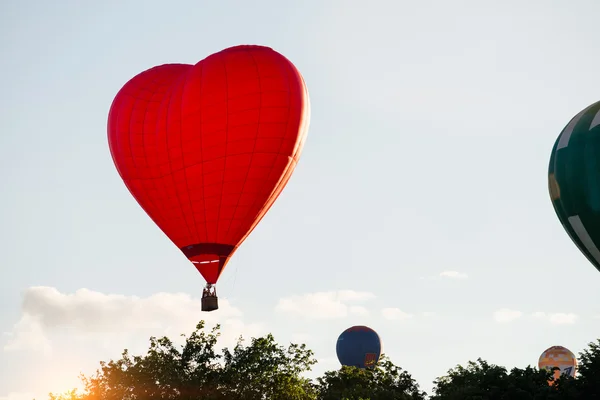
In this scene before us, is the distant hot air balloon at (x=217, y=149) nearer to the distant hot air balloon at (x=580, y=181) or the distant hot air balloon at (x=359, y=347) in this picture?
the distant hot air balloon at (x=580, y=181)

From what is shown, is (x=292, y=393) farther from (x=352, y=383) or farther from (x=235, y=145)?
(x=235, y=145)

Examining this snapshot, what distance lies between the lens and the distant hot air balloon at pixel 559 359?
267ft

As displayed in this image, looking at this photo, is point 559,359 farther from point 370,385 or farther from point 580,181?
point 580,181

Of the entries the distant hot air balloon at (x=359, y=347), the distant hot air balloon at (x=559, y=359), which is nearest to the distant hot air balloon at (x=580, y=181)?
the distant hot air balloon at (x=359, y=347)

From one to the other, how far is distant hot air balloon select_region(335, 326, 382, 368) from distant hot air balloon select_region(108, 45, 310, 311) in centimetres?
4231

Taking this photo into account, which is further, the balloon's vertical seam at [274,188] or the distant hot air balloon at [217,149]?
the balloon's vertical seam at [274,188]

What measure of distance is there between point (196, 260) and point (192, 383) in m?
→ 12.1

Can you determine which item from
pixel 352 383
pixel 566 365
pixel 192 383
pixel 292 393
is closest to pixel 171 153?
pixel 192 383

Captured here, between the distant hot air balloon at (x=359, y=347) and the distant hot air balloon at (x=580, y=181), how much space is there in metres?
35.7

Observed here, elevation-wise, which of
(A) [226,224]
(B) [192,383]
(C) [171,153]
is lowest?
(B) [192,383]

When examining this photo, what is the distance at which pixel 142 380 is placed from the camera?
47.2 meters

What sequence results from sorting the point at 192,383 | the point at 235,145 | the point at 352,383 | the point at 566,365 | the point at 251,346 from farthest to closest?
the point at 566,365, the point at 352,383, the point at 251,346, the point at 192,383, the point at 235,145

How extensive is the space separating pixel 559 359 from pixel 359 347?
58.4ft

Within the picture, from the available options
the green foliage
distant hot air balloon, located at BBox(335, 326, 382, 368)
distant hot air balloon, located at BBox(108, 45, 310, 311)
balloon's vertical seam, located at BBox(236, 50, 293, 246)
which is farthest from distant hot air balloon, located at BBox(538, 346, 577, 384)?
distant hot air balloon, located at BBox(108, 45, 310, 311)
